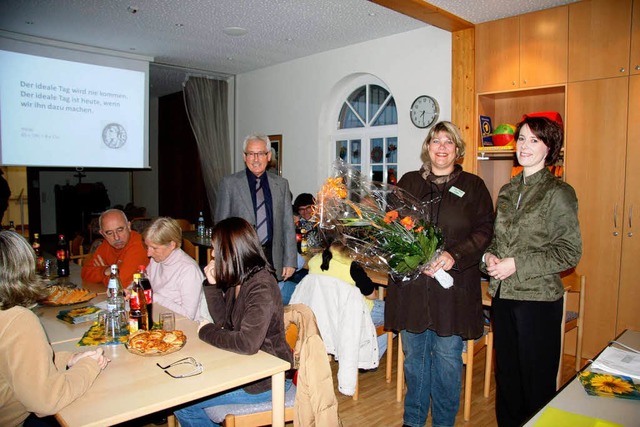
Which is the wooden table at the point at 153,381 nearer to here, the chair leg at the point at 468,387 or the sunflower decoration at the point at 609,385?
the sunflower decoration at the point at 609,385

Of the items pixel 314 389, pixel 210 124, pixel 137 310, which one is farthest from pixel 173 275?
pixel 210 124

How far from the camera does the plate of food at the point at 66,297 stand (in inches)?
104

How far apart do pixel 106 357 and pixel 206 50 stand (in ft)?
17.2

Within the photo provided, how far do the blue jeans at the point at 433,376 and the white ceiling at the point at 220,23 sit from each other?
3060mm

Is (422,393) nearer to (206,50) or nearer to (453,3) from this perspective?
(453,3)

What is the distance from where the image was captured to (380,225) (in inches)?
83.3

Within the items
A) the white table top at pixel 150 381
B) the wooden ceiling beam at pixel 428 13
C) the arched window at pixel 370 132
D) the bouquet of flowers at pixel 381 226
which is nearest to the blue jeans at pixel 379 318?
the bouquet of flowers at pixel 381 226

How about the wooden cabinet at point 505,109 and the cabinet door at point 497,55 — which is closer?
the cabinet door at point 497,55

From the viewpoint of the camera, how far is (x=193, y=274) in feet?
9.02

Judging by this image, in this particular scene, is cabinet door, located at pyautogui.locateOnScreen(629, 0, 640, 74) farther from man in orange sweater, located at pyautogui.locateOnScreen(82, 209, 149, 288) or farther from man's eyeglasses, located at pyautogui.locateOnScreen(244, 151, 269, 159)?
man in orange sweater, located at pyautogui.locateOnScreen(82, 209, 149, 288)

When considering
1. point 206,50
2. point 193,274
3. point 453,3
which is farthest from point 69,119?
point 453,3

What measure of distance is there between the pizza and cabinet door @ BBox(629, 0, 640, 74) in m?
3.95

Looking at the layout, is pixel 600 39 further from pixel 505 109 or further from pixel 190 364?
pixel 190 364

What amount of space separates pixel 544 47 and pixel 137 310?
4024 mm
